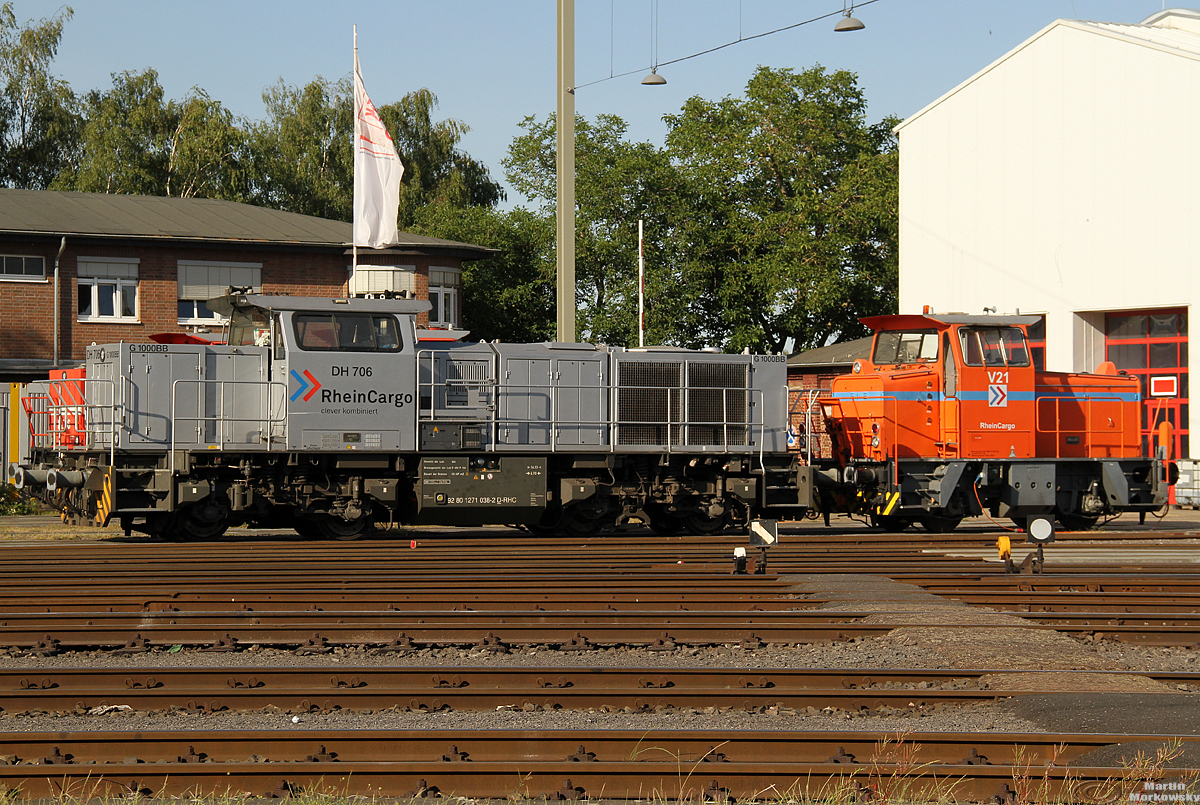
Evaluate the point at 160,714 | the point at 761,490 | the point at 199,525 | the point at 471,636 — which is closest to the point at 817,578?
the point at 471,636

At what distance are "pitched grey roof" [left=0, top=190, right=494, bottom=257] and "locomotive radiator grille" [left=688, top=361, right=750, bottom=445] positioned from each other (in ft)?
50.4

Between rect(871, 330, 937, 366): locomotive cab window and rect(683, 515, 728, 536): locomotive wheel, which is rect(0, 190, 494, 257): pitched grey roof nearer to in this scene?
rect(683, 515, 728, 536): locomotive wheel

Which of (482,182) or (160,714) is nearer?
(160,714)

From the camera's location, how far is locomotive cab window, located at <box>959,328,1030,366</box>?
1644 cm

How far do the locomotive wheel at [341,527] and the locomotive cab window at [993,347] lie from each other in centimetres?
881

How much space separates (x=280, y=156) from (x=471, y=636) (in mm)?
42927

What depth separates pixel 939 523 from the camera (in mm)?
17281

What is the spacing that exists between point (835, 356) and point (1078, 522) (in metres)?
14.5

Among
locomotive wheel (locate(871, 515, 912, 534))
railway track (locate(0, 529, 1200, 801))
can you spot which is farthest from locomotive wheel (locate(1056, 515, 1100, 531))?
railway track (locate(0, 529, 1200, 801))

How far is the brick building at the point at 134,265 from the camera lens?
27219 millimetres

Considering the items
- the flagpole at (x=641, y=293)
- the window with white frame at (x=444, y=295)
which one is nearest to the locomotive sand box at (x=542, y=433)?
the flagpole at (x=641, y=293)

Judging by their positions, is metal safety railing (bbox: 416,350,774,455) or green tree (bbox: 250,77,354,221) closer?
metal safety railing (bbox: 416,350,774,455)

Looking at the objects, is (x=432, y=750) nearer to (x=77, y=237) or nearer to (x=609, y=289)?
(x=77, y=237)

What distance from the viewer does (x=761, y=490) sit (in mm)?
16688
